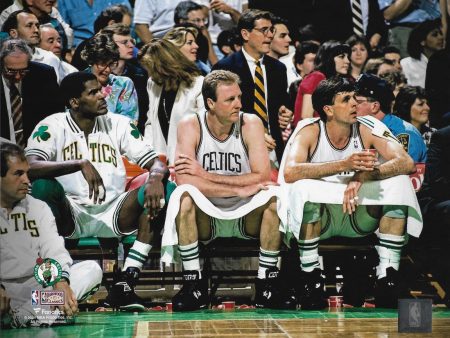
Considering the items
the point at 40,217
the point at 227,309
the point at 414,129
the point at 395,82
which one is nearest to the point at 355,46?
the point at 395,82

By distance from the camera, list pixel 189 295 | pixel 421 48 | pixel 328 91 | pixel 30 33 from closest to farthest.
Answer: pixel 189 295 → pixel 30 33 → pixel 328 91 → pixel 421 48

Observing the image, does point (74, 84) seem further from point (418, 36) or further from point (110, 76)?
point (418, 36)

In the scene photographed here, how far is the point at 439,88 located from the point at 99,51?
7.29 ft

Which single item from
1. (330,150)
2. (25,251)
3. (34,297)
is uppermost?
(330,150)

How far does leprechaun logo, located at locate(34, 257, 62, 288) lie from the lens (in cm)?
520

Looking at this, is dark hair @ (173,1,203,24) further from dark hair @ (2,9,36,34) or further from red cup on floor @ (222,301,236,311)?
red cup on floor @ (222,301,236,311)

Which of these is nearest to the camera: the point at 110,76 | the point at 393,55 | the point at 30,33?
the point at 30,33

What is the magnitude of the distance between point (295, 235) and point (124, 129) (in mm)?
1185

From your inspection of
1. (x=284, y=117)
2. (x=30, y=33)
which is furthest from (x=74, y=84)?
(x=284, y=117)

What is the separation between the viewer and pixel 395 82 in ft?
22.4

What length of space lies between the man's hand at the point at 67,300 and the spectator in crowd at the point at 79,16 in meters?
1.78

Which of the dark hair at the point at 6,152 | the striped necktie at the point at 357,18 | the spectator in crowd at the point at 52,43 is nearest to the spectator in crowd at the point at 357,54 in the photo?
the striped necktie at the point at 357,18

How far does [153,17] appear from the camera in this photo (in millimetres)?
6750

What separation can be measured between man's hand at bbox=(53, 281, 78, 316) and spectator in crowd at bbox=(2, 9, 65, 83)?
4.48ft
